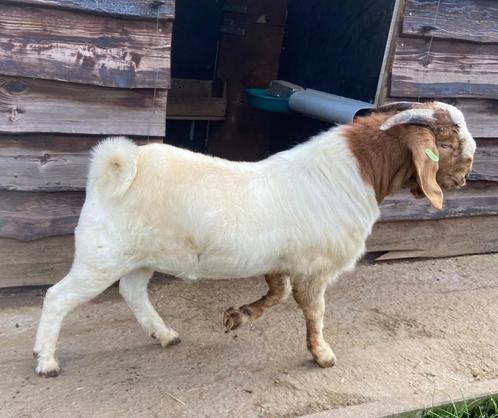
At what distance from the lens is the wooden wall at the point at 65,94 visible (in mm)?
3311

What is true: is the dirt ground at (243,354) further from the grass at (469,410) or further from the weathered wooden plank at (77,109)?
the weathered wooden plank at (77,109)

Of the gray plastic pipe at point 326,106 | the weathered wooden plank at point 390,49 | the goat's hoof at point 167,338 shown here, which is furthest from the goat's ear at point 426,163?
the goat's hoof at point 167,338

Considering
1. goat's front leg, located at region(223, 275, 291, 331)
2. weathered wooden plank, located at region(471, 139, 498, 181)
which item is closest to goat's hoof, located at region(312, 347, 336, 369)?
goat's front leg, located at region(223, 275, 291, 331)

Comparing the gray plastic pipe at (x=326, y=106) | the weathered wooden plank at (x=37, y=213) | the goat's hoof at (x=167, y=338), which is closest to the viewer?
the goat's hoof at (x=167, y=338)

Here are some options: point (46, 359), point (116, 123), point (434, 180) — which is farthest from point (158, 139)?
point (434, 180)

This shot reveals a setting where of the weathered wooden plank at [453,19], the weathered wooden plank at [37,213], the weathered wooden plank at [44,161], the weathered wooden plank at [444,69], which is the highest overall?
the weathered wooden plank at [453,19]

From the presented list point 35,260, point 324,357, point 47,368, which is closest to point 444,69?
point 324,357

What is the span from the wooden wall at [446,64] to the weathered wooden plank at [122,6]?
1.69m

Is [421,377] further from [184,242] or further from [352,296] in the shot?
[184,242]

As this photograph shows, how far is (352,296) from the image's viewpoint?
14.9 ft

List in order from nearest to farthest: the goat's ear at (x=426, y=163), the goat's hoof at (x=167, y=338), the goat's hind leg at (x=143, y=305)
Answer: the goat's ear at (x=426, y=163) → the goat's hind leg at (x=143, y=305) → the goat's hoof at (x=167, y=338)

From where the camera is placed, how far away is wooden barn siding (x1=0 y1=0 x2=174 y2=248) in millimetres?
3311

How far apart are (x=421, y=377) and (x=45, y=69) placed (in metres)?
2.82

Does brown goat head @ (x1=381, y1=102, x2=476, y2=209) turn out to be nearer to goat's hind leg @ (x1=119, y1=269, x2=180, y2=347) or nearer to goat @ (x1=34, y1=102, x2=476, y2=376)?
goat @ (x1=34, y1=102, x2=476, y2=376)
